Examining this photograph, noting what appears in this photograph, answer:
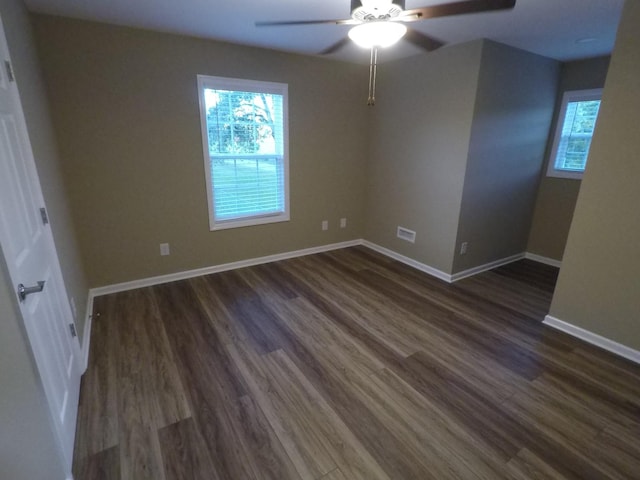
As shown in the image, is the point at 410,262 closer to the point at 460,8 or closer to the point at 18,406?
the point at 460,8

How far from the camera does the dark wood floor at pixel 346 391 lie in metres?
1.50

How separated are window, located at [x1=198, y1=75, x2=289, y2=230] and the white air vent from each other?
149 centimetres

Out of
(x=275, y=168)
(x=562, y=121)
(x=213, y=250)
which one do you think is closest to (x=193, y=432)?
(x=213, y=250)

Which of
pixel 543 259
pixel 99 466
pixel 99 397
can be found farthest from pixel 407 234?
pixel 99 466

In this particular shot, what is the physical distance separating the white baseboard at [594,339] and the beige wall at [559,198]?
172 centimetres

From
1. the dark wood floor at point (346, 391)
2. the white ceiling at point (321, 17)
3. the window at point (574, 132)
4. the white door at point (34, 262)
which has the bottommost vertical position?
the dark wood floor at point (346, 391)

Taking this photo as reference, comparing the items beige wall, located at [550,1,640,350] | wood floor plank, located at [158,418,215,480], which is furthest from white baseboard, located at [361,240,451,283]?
wood floor plank, located at [158,418,215,480]

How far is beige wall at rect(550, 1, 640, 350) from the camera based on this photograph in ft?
6.66

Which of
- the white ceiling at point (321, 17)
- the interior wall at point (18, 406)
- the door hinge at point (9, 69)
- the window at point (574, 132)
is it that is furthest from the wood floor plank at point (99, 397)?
the window at point (574, 132)

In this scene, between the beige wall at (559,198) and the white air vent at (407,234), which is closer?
the beige wall at (559,198)

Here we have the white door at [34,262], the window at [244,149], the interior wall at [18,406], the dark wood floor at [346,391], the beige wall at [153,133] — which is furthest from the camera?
the window at [244,149]

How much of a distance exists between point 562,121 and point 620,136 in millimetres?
1898

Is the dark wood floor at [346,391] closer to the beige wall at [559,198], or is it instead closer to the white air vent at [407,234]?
the white air vent at [407,234]

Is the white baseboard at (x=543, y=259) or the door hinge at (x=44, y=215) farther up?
the door hinge at (x=44, y=215)
